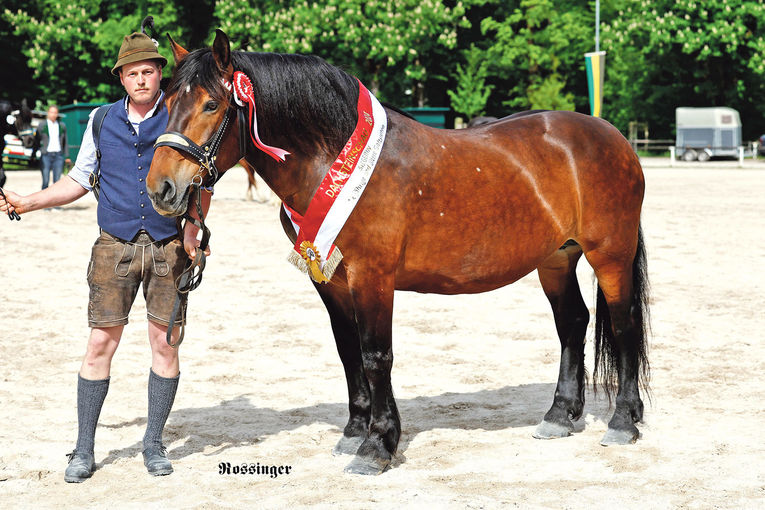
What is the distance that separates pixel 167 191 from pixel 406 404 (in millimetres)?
2373

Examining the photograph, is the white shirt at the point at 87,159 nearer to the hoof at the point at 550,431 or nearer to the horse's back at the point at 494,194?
the horse's back at the point at 494,194

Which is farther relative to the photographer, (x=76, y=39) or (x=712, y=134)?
(x=712, y=134)

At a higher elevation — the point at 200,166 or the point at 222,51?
the point at 222,51

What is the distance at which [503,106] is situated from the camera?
167ft

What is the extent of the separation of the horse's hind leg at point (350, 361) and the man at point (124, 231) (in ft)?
2.69

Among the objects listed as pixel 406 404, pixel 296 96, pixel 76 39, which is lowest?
pixel 406 404

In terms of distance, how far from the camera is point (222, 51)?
3.87m

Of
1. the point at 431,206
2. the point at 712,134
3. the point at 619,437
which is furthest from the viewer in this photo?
the point at 712,134

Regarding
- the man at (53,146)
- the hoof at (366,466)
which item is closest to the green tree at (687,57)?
the man at (53,146)

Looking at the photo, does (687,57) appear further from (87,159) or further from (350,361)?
(87,159)

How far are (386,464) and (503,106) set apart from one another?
4786 cm

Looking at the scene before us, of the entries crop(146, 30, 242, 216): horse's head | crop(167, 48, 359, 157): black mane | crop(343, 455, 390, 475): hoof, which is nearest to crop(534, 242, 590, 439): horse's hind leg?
crop(343, 455, 390, 475): hoof

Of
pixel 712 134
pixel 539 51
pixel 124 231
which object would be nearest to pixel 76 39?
Result: pixel 539 51

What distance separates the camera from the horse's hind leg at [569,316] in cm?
520
